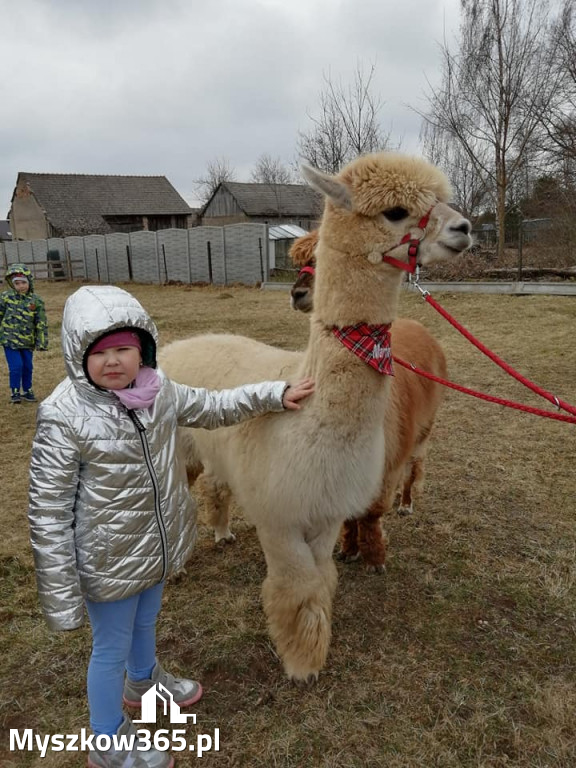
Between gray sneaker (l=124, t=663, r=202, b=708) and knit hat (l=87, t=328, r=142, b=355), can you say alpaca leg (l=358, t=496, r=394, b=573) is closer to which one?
gray sneaker (l=124, t=663, r=202, b=708)

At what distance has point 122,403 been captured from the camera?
→ 165cm

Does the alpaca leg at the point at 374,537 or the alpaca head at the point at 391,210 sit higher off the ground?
A: the alpaca head at the point at 391,210

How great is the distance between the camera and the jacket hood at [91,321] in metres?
1.56

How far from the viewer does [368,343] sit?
72.1 inches

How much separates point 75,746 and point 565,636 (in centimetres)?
193

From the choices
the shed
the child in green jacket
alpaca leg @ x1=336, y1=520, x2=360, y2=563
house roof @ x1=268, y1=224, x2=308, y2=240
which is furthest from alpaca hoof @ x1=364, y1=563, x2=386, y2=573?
house roof @ x1=268, y1=224, x2=308, y2=240

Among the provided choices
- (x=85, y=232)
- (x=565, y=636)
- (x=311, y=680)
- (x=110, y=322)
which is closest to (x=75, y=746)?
(x=311, y=680)

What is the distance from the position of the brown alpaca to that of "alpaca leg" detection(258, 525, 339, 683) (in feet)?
1.96

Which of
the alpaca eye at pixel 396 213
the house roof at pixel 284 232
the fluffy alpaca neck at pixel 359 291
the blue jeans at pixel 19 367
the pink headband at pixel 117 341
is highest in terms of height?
the house roof at pixel 284 232

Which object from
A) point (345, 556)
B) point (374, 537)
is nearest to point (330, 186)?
point (374, 537)

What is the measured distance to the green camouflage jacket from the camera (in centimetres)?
586

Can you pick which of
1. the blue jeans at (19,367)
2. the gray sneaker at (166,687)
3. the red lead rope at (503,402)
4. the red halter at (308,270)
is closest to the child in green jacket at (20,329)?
the blue jeans at (19,367)

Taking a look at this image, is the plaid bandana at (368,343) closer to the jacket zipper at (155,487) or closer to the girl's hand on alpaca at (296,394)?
the girl's hand on alpaca at (296,394)

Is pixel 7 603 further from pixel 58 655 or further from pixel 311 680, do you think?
pixel 311 680
